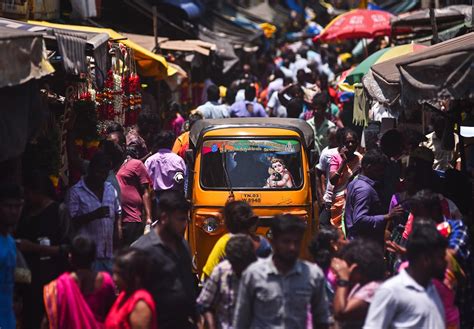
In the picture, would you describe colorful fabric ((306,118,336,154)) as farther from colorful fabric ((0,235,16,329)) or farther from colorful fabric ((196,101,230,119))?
colorful fabric ((0,235,16,329))

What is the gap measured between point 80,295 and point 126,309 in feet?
1.56

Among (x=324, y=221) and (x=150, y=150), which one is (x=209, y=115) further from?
(x=324, y=221)

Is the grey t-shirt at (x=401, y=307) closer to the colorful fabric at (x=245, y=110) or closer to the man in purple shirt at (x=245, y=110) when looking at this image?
the man in purple shirt at (x=245, y=110)

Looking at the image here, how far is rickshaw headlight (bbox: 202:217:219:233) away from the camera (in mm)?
11508

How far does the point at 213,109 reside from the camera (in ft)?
60.4

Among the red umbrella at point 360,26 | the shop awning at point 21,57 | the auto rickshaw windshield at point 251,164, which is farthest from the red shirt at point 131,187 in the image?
the red umbrella at point 360,26

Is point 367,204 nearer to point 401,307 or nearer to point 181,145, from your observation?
point 401,307

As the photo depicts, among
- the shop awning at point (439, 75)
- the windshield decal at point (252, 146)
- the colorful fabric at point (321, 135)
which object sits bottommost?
the windshield decal at point (252, 146)

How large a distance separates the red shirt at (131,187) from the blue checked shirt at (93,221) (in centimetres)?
202

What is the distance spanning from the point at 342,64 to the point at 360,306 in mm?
28729

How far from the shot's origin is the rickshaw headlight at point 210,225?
37.8 ft

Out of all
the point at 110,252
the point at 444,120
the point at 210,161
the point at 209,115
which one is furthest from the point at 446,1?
the point at 110,252

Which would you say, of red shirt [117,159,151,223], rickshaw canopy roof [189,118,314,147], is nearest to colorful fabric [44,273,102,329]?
red shirt [117,159,151,223]

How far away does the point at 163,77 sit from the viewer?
60.8 ft
